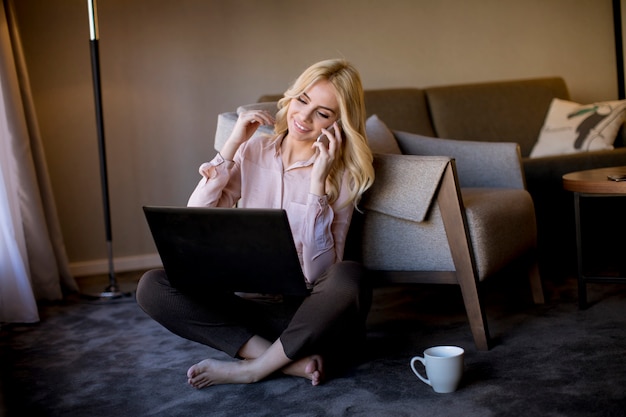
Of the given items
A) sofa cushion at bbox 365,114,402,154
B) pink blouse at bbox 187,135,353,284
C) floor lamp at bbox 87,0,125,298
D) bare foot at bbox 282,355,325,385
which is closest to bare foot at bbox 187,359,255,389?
bare foot at bbox 282,355,325,385

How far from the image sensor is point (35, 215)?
3.32 meters

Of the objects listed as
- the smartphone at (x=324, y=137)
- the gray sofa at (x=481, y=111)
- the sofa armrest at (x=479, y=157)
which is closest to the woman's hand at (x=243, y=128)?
the smartphone at (x=324, y=137)

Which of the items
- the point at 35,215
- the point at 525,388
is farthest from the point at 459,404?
the point at 35,215

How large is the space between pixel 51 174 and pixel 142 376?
1.89 m

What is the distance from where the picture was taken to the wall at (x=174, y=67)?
12.5 feet

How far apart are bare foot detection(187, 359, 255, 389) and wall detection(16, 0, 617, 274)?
6.68 feet

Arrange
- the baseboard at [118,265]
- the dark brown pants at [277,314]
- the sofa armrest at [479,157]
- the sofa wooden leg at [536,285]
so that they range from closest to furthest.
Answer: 1. the dark brown pants at [277,314]
2. the sofa wooden leg at [536,285]
3. the sofa armrest at [479,157]
4. the baseboard at [118,265]

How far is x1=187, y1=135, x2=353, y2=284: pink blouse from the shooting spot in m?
2.22

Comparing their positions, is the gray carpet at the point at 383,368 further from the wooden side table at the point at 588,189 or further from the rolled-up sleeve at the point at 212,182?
the rolled-up sleeve at the point at 212,182

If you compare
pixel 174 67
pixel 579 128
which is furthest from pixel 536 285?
pixel 174 67

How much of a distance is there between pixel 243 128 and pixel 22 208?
4.78 ft

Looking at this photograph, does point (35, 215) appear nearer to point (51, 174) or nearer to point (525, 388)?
point (51, 174)

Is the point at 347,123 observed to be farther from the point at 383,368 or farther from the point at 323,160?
the point at 383,368

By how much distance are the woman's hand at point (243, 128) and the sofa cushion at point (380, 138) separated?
68 centimetres
